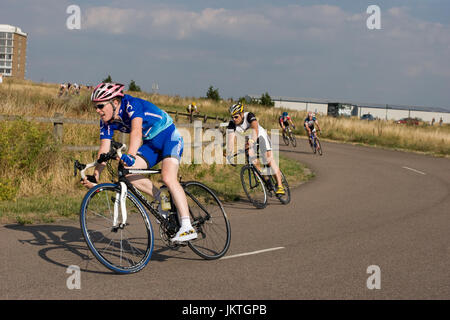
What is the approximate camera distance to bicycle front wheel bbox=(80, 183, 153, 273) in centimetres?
522

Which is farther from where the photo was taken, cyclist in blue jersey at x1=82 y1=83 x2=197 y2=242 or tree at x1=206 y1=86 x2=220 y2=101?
tree at x1=206 y1=86 x2=220 y2=101

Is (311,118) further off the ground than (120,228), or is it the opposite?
(311,118)

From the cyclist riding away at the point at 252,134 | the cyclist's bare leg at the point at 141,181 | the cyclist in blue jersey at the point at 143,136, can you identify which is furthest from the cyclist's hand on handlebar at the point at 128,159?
the cyclist riding away at the point at 252,134

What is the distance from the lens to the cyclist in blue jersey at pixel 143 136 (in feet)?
17.5

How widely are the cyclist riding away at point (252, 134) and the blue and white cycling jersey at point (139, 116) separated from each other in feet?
13.5

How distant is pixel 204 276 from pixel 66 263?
1629 millimetres

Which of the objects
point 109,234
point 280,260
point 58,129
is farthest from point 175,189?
point 58,129

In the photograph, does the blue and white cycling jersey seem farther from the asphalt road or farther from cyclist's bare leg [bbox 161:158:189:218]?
the asphalt road

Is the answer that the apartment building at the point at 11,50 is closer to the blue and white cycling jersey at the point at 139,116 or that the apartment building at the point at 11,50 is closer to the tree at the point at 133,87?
the tree at the point at 133,87

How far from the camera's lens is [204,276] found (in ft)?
18.1

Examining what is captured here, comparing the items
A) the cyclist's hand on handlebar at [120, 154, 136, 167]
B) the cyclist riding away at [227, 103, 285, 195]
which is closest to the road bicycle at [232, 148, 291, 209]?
the cyclist riding away at [227, 103, 285, 195]

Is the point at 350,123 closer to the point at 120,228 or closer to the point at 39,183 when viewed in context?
the point at 39,183

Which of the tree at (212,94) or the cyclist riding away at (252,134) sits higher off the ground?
the tree at (212,94)
